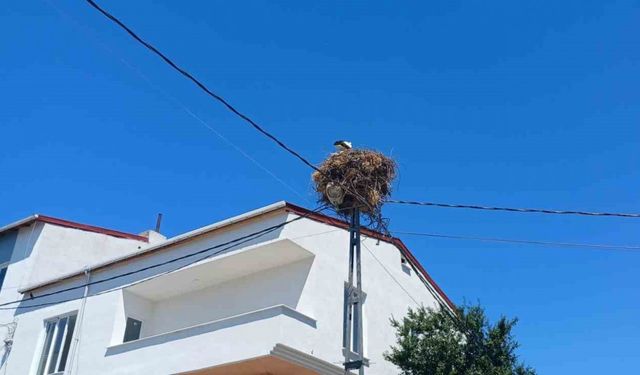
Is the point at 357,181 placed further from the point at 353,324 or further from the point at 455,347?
the point at 455,347

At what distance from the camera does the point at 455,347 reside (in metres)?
15.4

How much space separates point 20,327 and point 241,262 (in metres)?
8.53

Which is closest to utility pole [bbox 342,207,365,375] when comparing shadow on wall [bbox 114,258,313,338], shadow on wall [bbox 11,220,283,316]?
shadow on wall [bbox 11,220,283,316]

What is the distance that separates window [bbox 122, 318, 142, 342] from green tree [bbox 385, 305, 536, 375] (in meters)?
6.92

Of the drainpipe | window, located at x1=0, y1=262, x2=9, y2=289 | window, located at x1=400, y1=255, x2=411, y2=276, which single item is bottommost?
the drainpipe

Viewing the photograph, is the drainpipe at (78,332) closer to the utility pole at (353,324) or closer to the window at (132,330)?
the window at (132,330)

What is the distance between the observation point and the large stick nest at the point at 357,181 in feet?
40.2

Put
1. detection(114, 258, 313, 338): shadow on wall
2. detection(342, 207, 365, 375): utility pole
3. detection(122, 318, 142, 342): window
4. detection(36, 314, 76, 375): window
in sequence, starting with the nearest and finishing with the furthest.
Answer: detection(342, 207, 365, 375): utility pole
detection(114, 258, 313, 338): shadow on wall
detection(122, 318, 142, 342): window
detection(36, 314, 76, 375): window

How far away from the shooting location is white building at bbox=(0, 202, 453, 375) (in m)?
14.2

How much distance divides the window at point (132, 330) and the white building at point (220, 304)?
0.09 ft

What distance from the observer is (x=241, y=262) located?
16.4 metres

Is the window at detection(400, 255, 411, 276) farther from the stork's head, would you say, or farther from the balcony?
the stork's head

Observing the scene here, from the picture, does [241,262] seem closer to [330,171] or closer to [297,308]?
[297,308]

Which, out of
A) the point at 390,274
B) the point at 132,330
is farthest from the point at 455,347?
the point at 132,330
